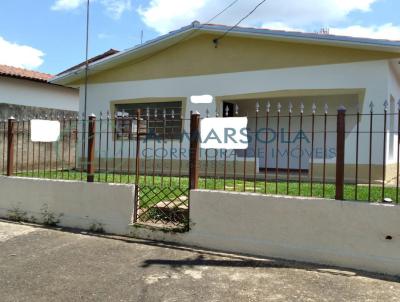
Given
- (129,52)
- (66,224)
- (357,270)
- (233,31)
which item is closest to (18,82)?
(129,52)

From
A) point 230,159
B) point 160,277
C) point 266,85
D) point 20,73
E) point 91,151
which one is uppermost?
point 20,73

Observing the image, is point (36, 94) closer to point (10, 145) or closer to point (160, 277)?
point (10, 145)

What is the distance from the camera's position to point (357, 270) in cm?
449

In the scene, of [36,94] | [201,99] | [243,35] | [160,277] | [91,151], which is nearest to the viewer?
[160,277]

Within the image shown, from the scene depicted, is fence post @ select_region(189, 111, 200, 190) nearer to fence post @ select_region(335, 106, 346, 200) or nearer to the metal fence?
the metal fence

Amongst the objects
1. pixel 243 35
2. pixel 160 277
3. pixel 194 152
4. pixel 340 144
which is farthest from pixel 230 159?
pixel 160 277

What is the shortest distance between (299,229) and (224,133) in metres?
1.62

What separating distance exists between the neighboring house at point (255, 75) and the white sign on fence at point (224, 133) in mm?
3509

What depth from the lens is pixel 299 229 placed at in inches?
189

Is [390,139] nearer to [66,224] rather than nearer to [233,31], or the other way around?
[233,31]

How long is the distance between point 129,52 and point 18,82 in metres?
6.05

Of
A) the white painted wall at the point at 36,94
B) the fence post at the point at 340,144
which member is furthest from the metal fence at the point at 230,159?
the white painted wall at the point at 36,94

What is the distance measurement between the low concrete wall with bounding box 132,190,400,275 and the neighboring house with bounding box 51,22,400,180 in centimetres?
407

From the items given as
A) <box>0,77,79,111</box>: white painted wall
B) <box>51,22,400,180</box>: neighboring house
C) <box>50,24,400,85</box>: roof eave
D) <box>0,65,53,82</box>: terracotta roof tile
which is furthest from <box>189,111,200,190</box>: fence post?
<box>0,77,79,111</box>: white painted wall
